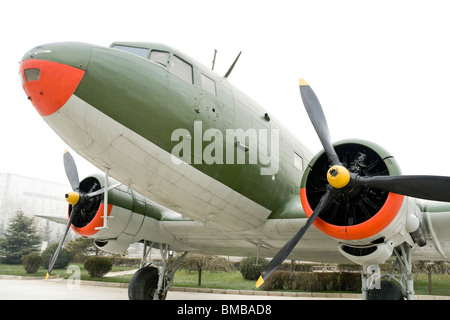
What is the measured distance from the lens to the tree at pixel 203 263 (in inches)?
798

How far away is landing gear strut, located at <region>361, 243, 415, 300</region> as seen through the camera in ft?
20.2

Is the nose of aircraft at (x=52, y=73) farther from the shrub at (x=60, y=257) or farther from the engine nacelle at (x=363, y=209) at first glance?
the shrub at (x=60, y=257)

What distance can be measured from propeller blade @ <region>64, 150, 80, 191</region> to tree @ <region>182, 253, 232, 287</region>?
12.8 metres

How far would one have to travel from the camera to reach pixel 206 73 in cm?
613

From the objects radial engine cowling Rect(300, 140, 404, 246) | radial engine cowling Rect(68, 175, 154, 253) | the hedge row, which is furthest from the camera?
the hedge row

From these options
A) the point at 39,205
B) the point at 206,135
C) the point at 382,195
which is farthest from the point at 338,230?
the point at 39,205

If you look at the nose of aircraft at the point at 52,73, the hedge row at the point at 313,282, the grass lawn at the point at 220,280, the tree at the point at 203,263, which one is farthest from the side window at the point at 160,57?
the tree at the point at 203,263

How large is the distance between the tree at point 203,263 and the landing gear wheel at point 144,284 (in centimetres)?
1040

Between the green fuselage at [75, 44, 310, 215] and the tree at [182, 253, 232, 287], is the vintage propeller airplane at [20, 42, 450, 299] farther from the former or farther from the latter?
the tree at [182, 253, 232, 287]

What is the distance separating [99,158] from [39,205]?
37852 mm

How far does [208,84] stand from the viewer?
19.7 feet

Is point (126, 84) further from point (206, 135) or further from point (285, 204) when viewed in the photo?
point (285, 204)

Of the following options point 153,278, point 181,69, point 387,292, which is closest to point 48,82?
point 181,69

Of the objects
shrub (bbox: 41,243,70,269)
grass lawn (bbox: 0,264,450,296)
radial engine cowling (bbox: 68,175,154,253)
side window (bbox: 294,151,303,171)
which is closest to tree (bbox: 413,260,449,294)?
grass lawn (bbox: 0,264,450,296)
